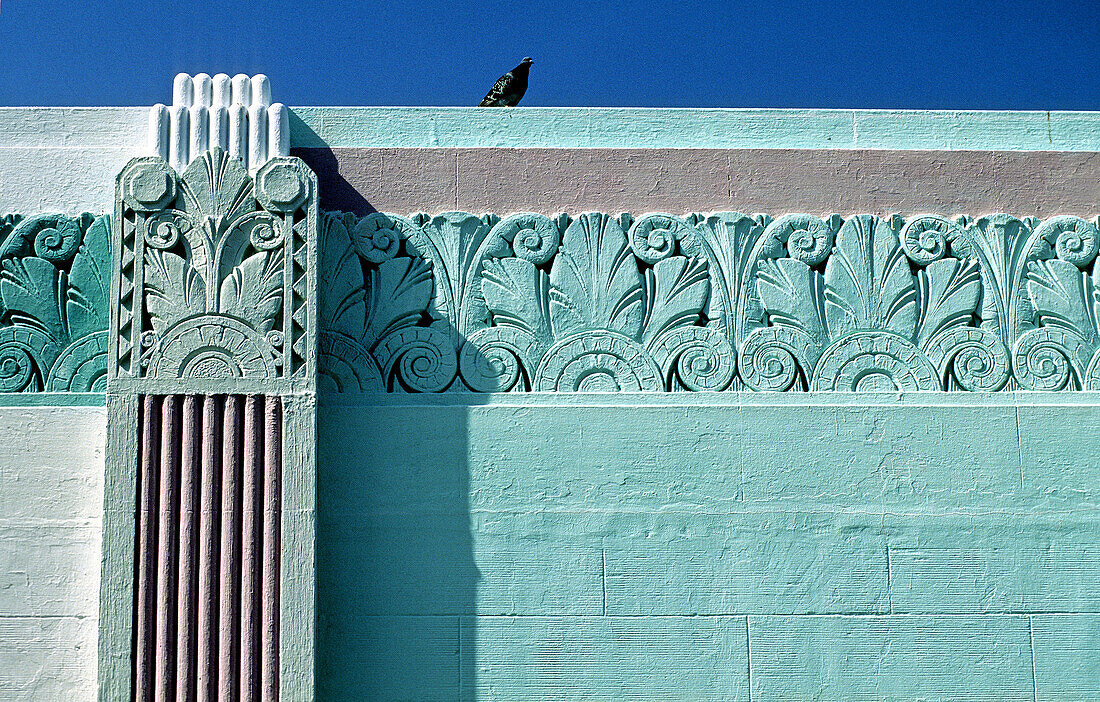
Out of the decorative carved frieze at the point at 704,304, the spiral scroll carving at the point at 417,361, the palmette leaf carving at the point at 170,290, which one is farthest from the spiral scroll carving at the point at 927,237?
the palmette leaf carving at the point at 170,290

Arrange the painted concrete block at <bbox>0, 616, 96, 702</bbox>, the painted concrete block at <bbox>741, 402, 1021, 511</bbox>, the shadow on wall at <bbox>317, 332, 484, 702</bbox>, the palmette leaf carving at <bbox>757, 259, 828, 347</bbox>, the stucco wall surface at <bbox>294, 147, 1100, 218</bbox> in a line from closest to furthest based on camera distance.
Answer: the painted concrete block at <bbox>0, 616, 96, 702</bbox> < the shadow on wall at <bbox>317, 332, 484, 702</bbox> < the painted concrete block at <bbox>741, 402, 1021, 511</bbox> < the palmette leaf carving at <bbox>757, 259, 828, 347</bbox> < the stucco wall surface at <bbox>294, 147, 1100, 218</bbox>

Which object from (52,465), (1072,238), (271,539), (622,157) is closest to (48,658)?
(52,465)

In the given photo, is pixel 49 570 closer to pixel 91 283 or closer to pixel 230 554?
pixel 230 554

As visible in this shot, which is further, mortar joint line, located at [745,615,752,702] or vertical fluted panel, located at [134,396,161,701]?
mortar joint line, located at [745,615,752,702]

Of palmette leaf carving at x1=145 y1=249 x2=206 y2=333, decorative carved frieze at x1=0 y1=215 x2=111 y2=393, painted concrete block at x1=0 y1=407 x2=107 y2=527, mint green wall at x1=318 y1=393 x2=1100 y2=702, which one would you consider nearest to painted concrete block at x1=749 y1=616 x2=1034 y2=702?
mint green wall at x1=318 y1=393 x2=1100 y2=702

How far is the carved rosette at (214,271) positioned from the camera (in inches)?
184

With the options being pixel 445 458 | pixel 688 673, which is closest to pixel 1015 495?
pixel 688 673

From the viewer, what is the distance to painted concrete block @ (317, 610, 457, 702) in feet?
15.5

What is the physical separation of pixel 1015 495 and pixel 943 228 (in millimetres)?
1203

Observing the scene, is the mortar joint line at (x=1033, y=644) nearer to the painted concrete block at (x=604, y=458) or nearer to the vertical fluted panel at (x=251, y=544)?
the painted concrete block at (x=604, y=458)

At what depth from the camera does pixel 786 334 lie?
16.9ft

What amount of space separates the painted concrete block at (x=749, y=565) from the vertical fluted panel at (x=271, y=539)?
4.32 ft

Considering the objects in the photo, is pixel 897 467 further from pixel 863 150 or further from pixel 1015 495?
pixel 863 150

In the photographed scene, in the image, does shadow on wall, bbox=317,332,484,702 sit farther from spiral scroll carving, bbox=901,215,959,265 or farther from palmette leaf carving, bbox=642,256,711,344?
spiral scroll carving, bbox=901,215,959,265
